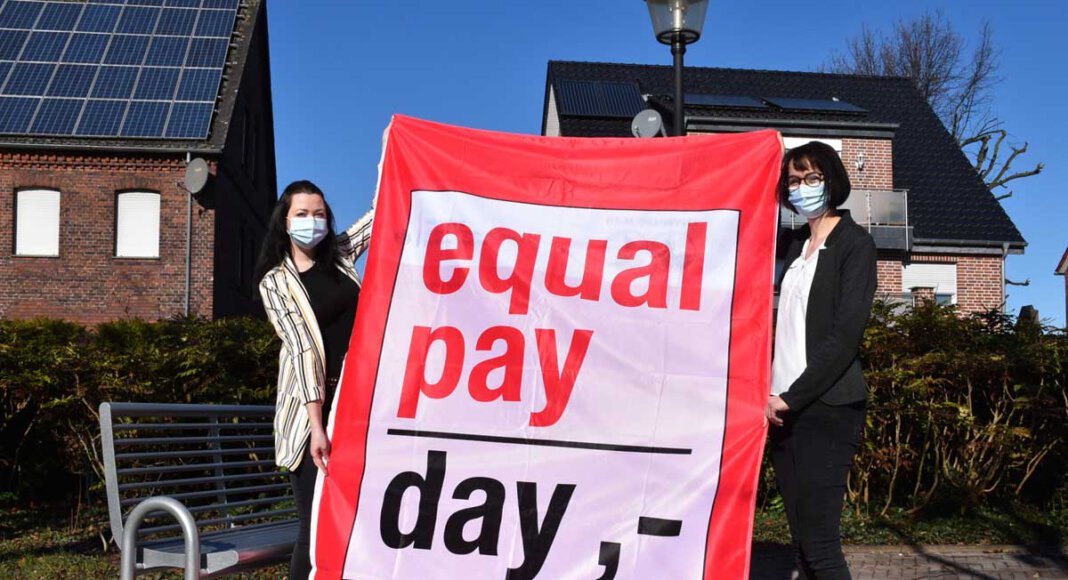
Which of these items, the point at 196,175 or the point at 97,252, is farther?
the point at 97,252

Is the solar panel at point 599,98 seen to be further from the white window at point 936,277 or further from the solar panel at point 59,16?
the solar panel at point 59,16

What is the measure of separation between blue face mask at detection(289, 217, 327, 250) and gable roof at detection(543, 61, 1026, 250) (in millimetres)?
26347

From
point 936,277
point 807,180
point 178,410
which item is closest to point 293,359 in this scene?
point 178,410

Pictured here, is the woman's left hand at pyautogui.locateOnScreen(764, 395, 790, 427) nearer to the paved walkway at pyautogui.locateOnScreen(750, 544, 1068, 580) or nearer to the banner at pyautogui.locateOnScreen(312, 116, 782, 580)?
the banner at pyautogui.locateOnScreen(312, 116, 782, 580)

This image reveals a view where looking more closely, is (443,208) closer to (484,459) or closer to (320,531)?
(484,459)

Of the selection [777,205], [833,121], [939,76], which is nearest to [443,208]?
[777,205]

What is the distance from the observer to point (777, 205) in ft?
13.7

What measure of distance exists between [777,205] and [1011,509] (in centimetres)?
502

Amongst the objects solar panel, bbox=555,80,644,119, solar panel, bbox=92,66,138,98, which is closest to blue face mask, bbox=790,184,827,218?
solar panel, bbox=92,66,138,98

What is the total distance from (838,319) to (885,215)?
28.7m

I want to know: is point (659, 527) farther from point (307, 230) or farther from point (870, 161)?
point (870, 161)

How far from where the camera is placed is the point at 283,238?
4250 millimetres

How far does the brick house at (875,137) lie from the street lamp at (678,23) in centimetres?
1970

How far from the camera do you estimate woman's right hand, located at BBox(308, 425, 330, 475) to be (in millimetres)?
3936
